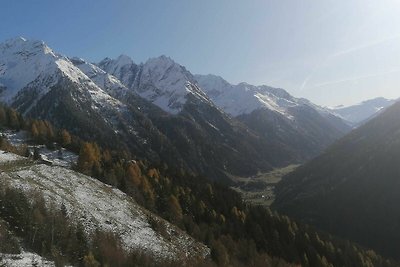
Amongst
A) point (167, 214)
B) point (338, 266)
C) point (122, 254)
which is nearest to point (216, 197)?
point (338, 266)

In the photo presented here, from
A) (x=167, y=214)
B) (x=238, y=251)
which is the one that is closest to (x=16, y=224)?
(x=167, y=214)

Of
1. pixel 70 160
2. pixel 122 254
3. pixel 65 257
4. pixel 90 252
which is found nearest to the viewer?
pixel 65 257

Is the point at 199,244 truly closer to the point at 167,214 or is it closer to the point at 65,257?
the point at 167,214

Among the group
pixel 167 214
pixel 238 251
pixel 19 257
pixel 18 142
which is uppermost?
pixel 18 142

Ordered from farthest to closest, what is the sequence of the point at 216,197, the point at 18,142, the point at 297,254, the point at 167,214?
the point at 216,197 < the point at 297,254 < the point at 18,142 < the point at 167,214

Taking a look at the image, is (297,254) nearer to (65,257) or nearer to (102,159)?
(102,159)

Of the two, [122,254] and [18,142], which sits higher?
[18,142]

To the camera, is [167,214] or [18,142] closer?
[167,214]
